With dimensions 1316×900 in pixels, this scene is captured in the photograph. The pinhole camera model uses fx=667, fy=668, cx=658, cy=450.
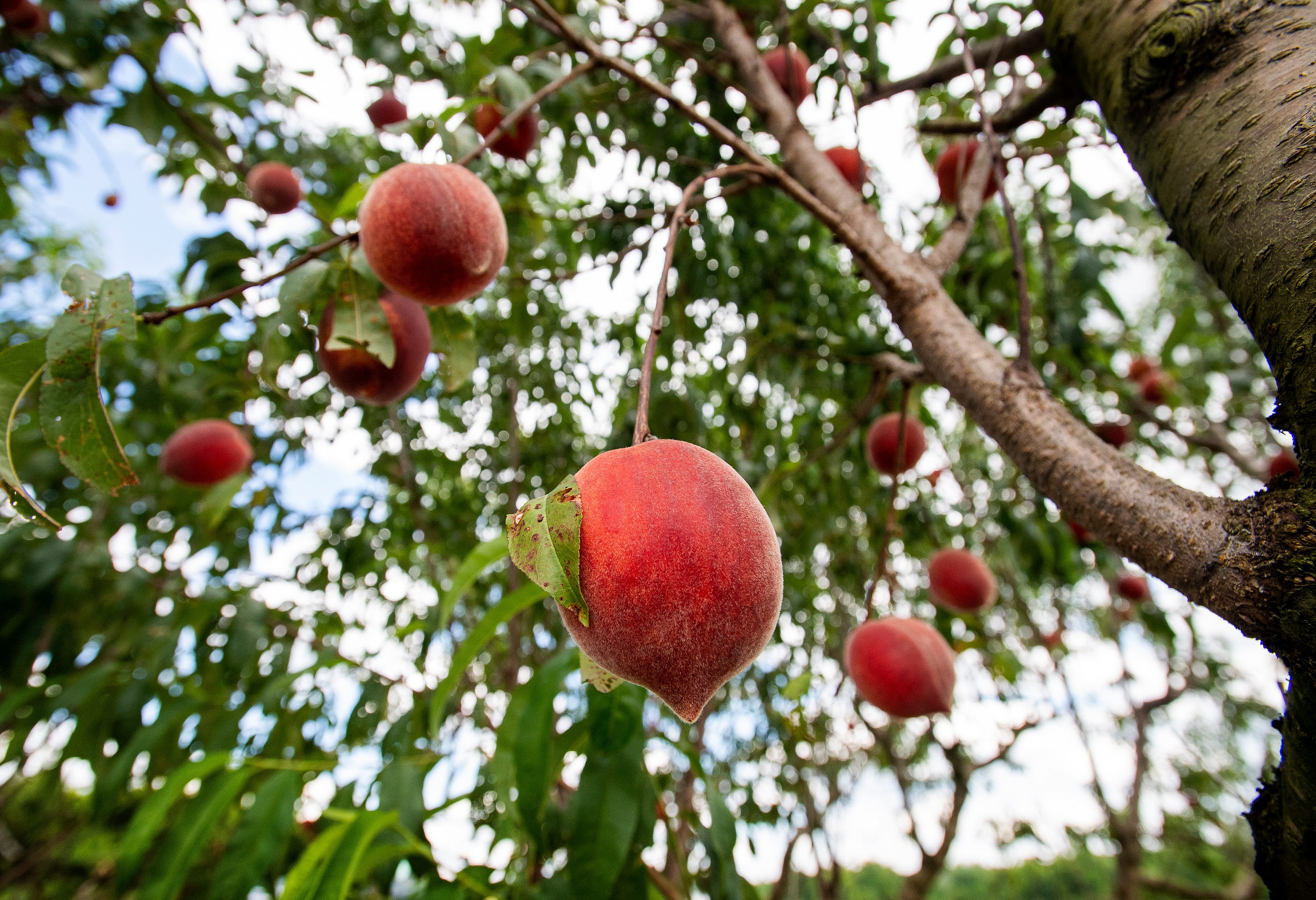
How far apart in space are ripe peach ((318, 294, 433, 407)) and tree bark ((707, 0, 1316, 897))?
2.73 feet

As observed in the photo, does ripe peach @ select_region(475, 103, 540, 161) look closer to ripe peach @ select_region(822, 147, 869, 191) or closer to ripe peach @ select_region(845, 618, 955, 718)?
ripe peach @ select_region(822, 147, 869, 191)

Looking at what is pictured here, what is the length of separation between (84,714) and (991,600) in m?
2.73

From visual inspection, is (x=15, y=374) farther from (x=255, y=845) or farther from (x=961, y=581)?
(x=961, y=581)

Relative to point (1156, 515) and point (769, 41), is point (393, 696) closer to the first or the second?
point (1156, 515)

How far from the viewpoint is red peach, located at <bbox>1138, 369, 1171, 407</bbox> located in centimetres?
326

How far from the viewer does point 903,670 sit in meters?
1.43

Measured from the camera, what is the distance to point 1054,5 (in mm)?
1001

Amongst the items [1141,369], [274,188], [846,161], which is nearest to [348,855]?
[846,161]

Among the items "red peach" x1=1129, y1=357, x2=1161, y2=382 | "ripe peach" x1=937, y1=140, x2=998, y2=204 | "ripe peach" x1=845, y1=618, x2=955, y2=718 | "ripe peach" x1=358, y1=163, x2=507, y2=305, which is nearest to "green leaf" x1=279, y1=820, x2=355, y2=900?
"ripe peach" x1=358, y1=163, x2=507, y2=305

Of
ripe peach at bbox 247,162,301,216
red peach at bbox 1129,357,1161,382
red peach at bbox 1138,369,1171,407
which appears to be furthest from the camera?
red peach at bbox 1129,357,1161,382

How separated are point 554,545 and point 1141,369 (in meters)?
4.34

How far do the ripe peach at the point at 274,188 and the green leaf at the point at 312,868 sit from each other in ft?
7.46

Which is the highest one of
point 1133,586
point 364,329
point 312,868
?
point 364,329

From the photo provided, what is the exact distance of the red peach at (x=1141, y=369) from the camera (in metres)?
3.71
